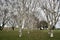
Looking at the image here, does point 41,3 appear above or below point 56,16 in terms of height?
above

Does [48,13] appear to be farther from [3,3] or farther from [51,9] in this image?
[3,3]

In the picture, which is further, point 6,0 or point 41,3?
point 6,0

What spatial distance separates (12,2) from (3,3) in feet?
24.7

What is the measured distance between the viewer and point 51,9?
126ft

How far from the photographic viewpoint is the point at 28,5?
134ft

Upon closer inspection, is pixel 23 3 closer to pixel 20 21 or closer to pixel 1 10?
pixel 20 21

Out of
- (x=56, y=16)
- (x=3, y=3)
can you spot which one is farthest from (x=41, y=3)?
(x=3, y=3)

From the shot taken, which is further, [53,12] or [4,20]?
[4,20]

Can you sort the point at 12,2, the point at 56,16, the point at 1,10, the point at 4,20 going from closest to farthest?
1. the point at 56,16
2. the point at 12,2
3. the point at 1,10
4. the point at 4,20

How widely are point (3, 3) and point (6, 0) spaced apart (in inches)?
171

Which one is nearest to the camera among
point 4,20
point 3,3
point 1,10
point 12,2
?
point 12,2

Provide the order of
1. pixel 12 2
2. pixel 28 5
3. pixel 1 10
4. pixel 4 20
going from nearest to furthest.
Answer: pixel 28 5 < pixel 12 2 < pixel 1 10 < pixel 4 20

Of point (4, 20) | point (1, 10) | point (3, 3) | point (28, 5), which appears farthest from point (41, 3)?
point (4, 20)

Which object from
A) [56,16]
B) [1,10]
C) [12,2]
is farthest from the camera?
[1,10]
